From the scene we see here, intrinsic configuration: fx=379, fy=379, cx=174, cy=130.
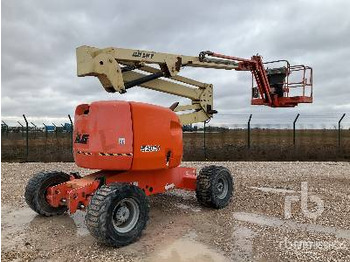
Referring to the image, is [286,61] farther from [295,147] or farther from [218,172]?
[295,147]

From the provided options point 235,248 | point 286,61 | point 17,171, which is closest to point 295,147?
point 286,61

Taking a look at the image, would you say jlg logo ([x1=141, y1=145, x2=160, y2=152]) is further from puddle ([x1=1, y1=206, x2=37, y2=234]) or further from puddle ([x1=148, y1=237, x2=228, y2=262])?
puddle ([x1=1, y1=206, x2=37, y2=234])

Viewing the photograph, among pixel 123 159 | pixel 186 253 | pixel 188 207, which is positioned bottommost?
pixel 186 253

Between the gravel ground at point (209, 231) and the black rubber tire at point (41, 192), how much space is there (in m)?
0.19

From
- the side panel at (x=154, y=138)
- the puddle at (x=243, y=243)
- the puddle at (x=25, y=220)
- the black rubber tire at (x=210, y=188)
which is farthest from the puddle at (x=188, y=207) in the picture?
the puddle at (x=25, y=220)

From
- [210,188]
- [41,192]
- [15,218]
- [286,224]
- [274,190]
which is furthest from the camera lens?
[274,190]

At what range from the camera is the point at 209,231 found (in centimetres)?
662

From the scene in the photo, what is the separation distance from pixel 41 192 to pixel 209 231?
130 inches
